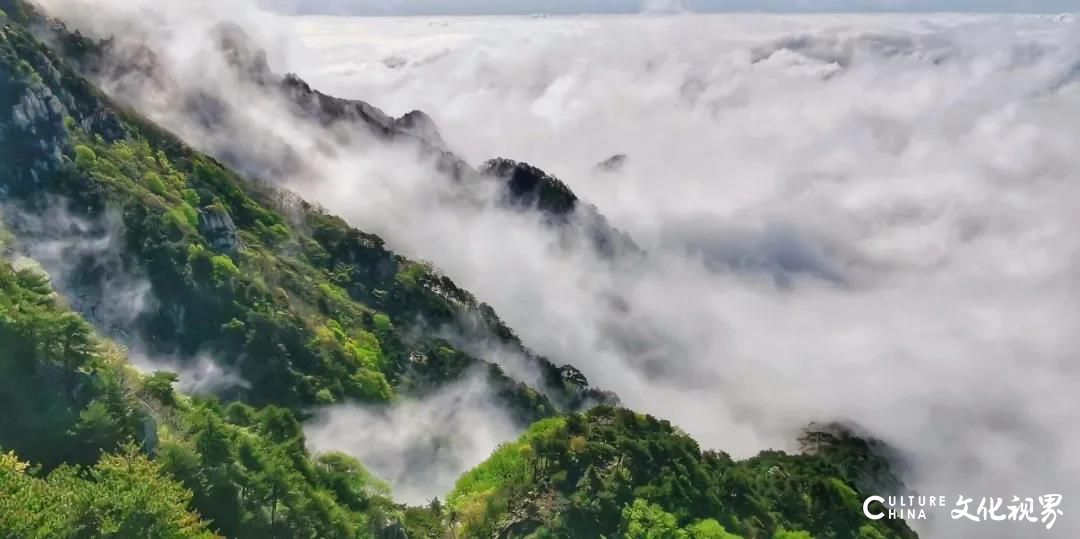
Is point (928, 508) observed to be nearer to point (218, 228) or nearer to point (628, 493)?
point (628, 493)

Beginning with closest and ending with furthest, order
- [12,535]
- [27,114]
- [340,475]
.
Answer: [12,535], [340,475], [27,114]

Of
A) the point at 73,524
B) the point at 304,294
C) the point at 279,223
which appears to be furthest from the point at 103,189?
the point at 73,524

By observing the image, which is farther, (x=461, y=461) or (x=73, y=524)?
(x=461, y=461)

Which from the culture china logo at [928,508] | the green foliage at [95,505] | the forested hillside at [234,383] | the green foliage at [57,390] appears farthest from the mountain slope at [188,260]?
the culture china logo at [928,508]

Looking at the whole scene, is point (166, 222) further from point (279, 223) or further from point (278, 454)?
point (278, 454)

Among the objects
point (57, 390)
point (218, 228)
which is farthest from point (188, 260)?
point (57, 390)

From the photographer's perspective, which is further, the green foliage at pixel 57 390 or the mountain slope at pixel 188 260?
the mountain slope at pixel 188 260

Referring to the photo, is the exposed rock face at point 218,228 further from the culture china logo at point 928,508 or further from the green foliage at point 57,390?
the culture china logo at point 928,508
